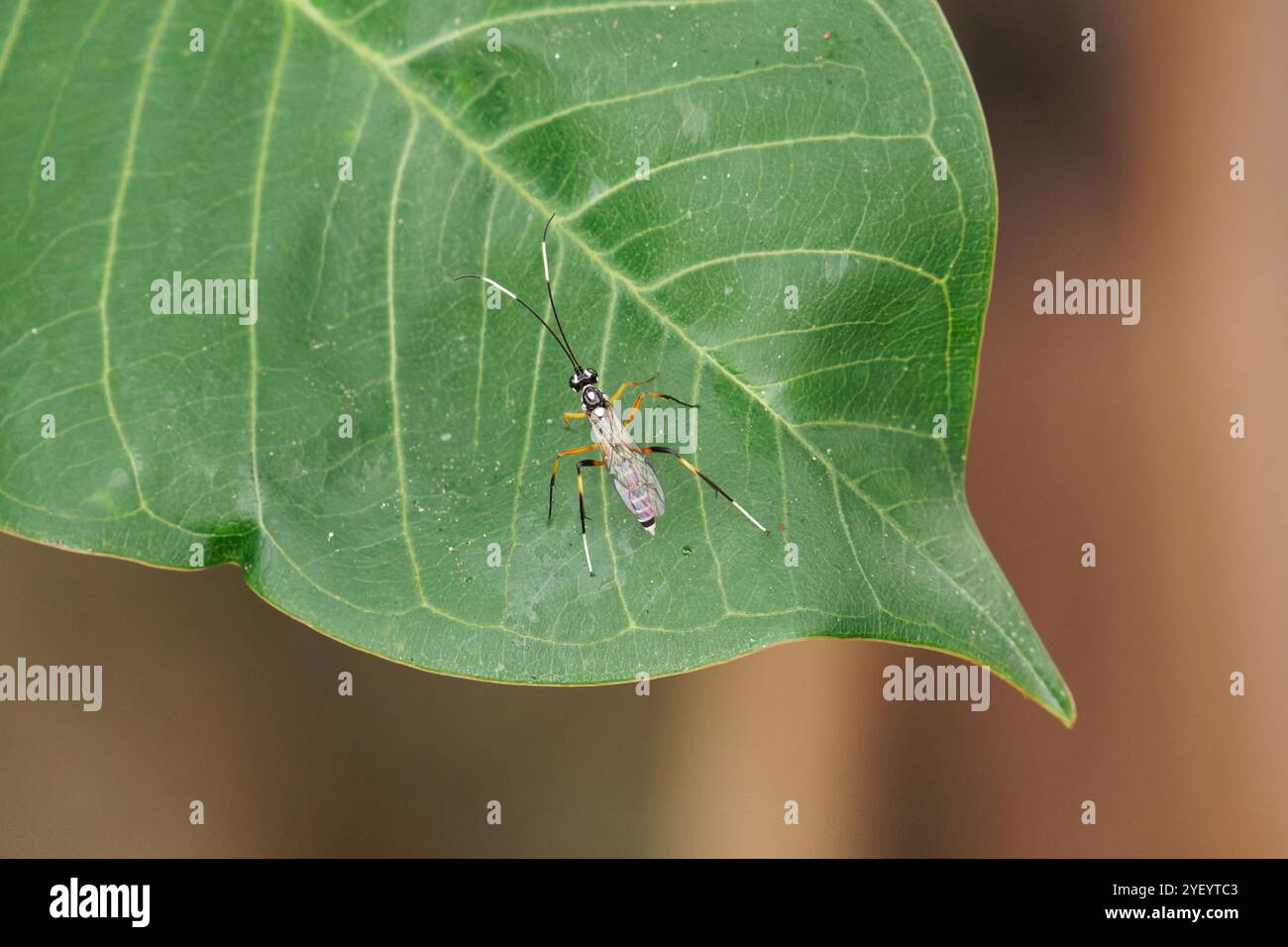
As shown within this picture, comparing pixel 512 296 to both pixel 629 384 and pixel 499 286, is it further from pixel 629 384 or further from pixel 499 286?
pixel 629 384

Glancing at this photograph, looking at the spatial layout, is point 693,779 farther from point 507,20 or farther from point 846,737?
point 507,20

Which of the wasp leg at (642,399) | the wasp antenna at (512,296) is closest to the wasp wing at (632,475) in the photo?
the wasp leg at (642,399)

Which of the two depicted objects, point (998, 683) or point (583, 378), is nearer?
point (583, 378)

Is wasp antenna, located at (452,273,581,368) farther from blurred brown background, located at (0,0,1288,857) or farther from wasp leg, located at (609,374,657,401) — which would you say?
blurred brown background, located at (0,0,1288,857)

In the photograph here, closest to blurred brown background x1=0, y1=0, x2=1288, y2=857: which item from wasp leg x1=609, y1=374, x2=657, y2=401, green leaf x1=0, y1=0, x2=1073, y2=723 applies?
green leaf x1=0, y1=0, x2=1073, y2=723

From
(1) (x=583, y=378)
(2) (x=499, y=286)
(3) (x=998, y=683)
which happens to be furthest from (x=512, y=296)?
(3) (x=998, y=683)

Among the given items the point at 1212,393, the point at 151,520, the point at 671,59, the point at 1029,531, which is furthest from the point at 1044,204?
the point at 151,520
